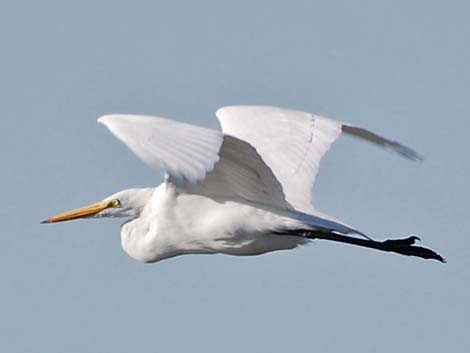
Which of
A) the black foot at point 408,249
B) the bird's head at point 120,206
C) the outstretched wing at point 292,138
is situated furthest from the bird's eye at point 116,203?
the black foot at point 408,249

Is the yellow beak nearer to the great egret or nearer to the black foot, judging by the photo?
the great egret

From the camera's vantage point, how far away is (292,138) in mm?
10938

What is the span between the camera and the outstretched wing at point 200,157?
27.3ft

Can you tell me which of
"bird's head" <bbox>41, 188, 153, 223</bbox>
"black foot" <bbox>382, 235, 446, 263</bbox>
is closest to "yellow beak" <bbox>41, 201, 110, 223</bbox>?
"bird's head" <bbox>41, 188, 153, 223</bbox>

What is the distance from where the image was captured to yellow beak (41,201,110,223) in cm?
1117

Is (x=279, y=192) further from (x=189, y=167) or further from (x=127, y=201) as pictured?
(x=189, y=167)

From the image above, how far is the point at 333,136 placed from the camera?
1088 centimetres

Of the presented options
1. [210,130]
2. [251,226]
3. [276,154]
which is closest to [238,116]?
[276,154]

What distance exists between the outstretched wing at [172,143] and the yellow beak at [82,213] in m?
2.12

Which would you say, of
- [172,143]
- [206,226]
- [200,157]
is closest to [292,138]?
[206,226]

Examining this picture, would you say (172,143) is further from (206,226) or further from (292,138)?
(292,138)

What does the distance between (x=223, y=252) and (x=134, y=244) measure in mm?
685

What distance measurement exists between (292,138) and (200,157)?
259 centimetres

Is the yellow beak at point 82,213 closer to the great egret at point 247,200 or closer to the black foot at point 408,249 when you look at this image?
the great egret at point 247,200
